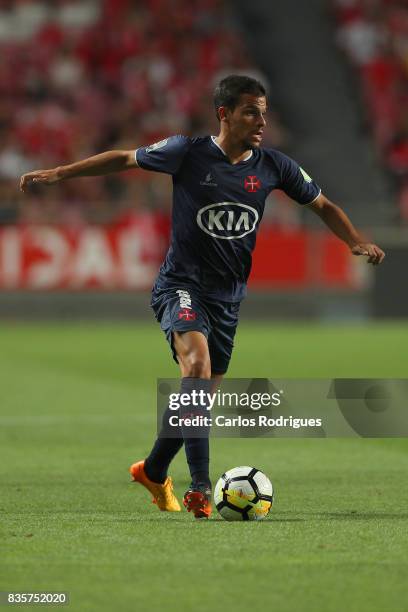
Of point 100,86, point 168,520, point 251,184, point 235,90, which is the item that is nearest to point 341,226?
point 251,184

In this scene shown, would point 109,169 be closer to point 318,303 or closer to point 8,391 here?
point 8,391

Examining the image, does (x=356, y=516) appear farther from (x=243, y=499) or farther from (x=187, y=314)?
(x=187, y=314)

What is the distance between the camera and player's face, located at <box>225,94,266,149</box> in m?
7.12

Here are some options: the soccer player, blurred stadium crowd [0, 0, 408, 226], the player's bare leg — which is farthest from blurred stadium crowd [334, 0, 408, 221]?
the player's bare leg

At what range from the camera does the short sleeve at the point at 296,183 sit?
24.3 feet

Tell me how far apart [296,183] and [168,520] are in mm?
1912

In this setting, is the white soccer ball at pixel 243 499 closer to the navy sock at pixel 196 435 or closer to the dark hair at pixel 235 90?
the navy sock at pixel 196 435

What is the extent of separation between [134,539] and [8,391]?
754cm

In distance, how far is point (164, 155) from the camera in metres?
7.21

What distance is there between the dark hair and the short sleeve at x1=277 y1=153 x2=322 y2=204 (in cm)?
44

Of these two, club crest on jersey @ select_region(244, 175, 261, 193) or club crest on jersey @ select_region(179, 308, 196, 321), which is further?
club crest on jersey @ select_region(244, 175, 261, 193)

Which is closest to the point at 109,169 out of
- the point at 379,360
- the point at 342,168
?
the point at 379,360

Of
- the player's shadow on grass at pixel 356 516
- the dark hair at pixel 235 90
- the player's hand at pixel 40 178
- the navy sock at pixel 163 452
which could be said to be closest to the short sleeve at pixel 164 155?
the dark hair at pixel 235 90

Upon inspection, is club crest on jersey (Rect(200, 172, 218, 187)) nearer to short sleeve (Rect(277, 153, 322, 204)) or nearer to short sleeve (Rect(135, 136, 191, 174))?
short sleeve (Rect(135, 136, 191, 174))
